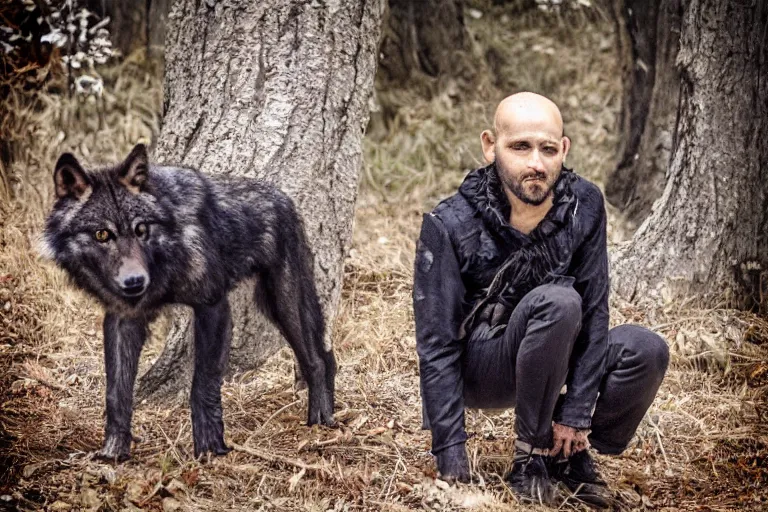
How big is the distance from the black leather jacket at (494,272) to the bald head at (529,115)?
23 centimetres

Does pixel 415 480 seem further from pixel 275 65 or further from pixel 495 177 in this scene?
pixel 275 65

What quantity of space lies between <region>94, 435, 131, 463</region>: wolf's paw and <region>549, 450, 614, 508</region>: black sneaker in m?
1.80

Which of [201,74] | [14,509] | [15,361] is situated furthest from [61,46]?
[14,509]

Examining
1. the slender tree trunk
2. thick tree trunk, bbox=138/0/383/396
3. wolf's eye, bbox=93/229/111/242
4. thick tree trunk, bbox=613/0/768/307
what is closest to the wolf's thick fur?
wolf's eye, bbox=93/229/111/242

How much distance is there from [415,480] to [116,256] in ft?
5.04

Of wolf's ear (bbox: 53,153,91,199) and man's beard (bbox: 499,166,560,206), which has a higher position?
man's beard (bbox: 499,166,560,206)

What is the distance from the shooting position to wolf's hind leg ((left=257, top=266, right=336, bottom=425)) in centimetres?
420

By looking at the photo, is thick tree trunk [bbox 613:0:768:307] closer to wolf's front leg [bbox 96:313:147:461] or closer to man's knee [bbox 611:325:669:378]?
man's knee [bbox 611:325:669:378]

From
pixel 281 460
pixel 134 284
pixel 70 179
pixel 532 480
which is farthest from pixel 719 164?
pixel 70 179

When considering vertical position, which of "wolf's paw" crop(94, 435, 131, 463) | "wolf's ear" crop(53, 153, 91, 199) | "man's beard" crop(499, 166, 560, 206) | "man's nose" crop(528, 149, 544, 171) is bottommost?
"wolf's paw" crop(94, 435, 131, 463)

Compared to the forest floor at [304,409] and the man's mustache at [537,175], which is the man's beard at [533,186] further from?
the forest floor at [304,409]

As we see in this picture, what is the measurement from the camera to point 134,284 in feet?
11.2

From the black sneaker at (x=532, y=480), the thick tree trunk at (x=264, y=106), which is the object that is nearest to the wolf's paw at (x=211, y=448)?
the thick tree trunk at (x=264, y=106)

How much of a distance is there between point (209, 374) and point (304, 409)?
0.63 metres
